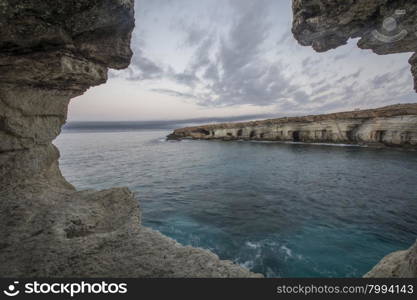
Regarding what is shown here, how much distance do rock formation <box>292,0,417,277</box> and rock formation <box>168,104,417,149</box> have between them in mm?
40536

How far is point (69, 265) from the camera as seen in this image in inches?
125

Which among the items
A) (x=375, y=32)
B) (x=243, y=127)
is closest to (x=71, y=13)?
(x=375, y=32)

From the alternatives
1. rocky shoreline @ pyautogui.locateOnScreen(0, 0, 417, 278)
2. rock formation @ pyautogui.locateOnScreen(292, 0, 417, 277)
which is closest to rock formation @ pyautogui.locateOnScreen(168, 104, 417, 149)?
rock formation @ pyautogui.locateOnScreen(292, 0, 417, 277)

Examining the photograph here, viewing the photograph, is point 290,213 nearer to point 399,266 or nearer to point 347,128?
point 399,266

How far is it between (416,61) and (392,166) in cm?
2500

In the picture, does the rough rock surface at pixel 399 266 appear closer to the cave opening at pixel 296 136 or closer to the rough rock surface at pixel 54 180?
the rough rock surface at pixel 54 180

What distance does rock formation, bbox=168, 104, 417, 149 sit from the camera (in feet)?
109

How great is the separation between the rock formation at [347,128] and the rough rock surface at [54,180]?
150ft

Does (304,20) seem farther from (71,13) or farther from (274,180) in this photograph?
(274,180)

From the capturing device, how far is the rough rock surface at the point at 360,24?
396 cm

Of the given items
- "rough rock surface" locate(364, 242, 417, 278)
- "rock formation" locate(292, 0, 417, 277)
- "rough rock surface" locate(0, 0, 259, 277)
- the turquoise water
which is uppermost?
"rock formation" locate(292, 0, 417, 277)

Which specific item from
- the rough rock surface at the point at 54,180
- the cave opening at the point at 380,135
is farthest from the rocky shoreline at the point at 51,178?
the cave opening at the point at 380,135

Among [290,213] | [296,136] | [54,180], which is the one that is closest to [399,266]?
[290,213]

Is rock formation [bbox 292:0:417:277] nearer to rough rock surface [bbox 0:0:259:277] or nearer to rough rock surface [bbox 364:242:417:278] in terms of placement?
rough rock surface [bbox 364:242:417:278]
